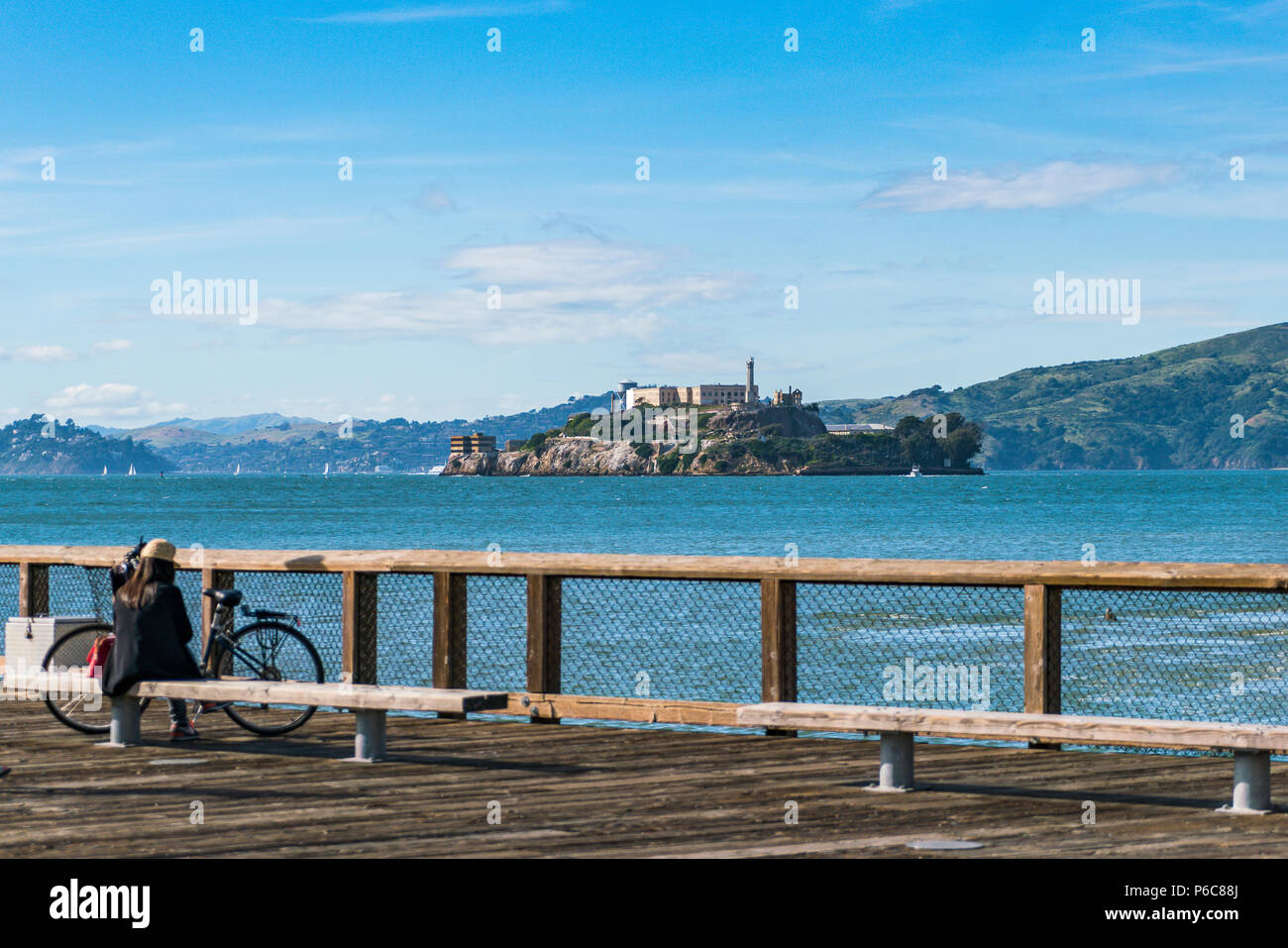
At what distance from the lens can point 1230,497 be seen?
13062 cm

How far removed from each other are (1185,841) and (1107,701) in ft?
48.4

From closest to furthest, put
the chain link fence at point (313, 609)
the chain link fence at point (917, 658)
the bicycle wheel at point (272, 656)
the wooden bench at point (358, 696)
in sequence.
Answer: the wooden bench at point (358, 696)
the bicycle wheel at point (272, 656)
the chain link fence at point (917, 658)
the chain link fence at point (313, 609)

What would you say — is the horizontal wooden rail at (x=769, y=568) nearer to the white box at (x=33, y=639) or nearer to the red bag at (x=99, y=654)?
the white box at (x=33, y=639)

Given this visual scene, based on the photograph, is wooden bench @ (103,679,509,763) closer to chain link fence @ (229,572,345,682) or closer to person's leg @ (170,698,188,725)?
person's leg @ (170,698,188,725)

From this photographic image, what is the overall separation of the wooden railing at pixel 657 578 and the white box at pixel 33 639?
98 centimetres

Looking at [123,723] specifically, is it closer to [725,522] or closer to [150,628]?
[150,628]

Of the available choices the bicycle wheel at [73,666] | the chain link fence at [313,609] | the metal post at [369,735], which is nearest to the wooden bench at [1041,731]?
the metal post at [369,735]

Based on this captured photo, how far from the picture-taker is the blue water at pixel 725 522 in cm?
6650

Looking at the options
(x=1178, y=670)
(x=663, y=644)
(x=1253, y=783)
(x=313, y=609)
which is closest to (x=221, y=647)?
(x=1253, y=783)

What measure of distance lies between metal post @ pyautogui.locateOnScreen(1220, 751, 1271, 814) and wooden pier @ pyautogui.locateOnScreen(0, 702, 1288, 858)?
0.35ft

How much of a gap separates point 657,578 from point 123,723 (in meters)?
3.55

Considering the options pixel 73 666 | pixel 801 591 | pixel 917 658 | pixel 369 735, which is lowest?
pixel 801 591

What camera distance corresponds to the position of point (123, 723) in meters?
9.98
